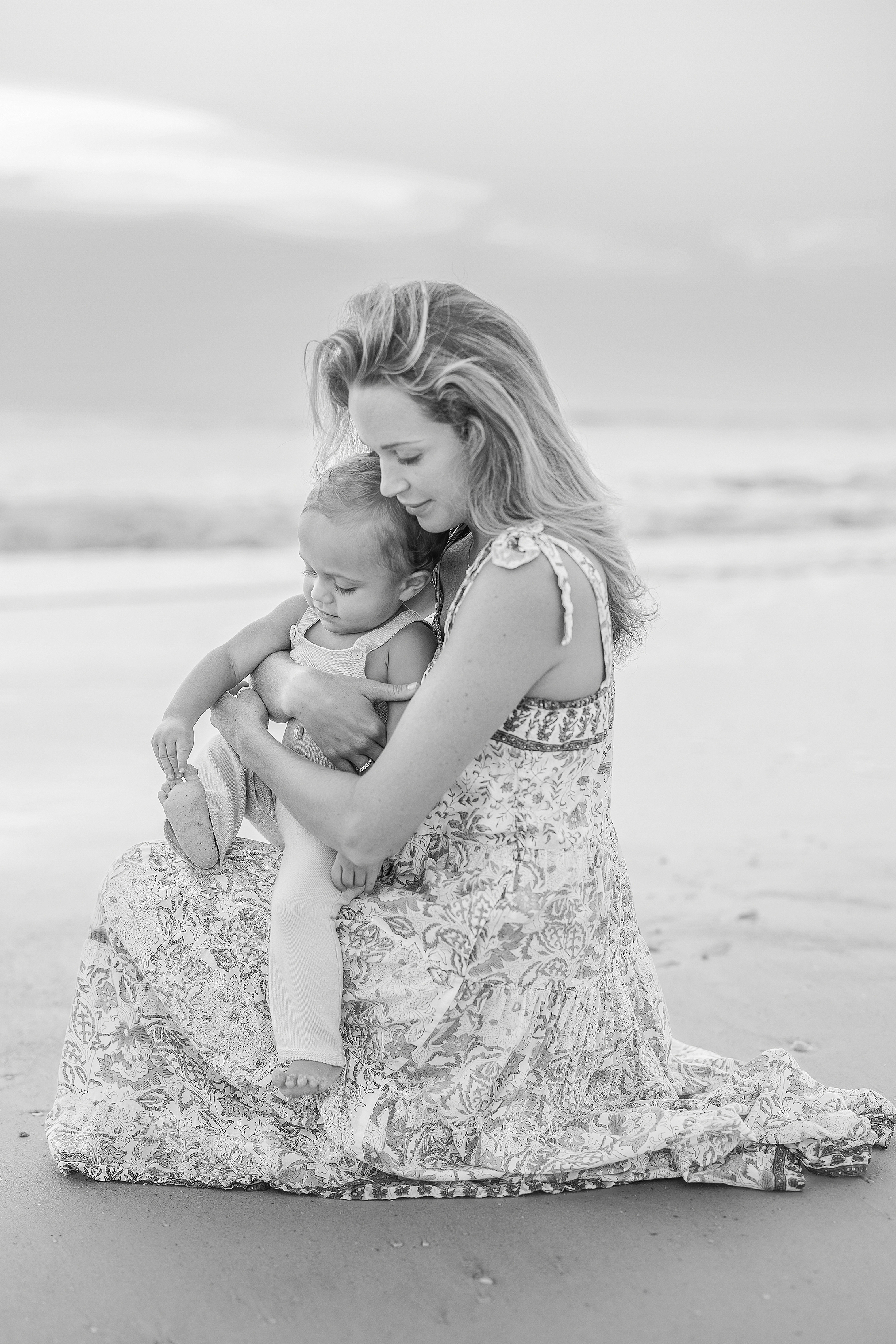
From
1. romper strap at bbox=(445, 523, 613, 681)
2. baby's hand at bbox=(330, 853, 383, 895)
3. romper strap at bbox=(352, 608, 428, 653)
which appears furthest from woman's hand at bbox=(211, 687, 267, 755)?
romper strap at bbox=(445, 523, 613, 681)

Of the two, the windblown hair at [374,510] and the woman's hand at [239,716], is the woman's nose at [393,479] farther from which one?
the woman's hand at [239,716]

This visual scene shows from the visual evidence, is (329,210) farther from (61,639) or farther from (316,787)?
(316,787)

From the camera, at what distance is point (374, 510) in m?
2.37

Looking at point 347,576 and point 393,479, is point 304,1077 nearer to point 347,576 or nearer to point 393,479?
point 347,576

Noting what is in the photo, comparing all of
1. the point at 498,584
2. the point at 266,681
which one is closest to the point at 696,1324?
the point at 498,584

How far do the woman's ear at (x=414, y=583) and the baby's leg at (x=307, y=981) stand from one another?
559 mm

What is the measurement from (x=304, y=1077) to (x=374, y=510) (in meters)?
0.99

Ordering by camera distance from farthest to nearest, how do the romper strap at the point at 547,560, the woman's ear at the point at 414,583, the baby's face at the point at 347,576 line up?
the woman's ear at the point at 414,583 < the baby's face at the point at 347,576 < the romper strap at the point at 547,560

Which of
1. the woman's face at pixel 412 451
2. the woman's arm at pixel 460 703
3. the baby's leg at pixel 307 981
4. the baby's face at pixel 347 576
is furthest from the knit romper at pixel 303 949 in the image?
the woman's face at pixel 412 451

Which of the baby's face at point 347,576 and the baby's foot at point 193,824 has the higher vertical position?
the baby's face at point 347,576

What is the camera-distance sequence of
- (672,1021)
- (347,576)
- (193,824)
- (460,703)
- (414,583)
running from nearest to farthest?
1. (460,703)
2. (193,824)
3. (347,576)
4. (414,583)
5. (672,1021)

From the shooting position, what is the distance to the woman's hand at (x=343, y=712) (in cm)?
231

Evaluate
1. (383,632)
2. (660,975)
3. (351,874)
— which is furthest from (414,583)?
(660,975)

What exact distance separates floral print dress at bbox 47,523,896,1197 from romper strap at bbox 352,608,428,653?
0.20 m
